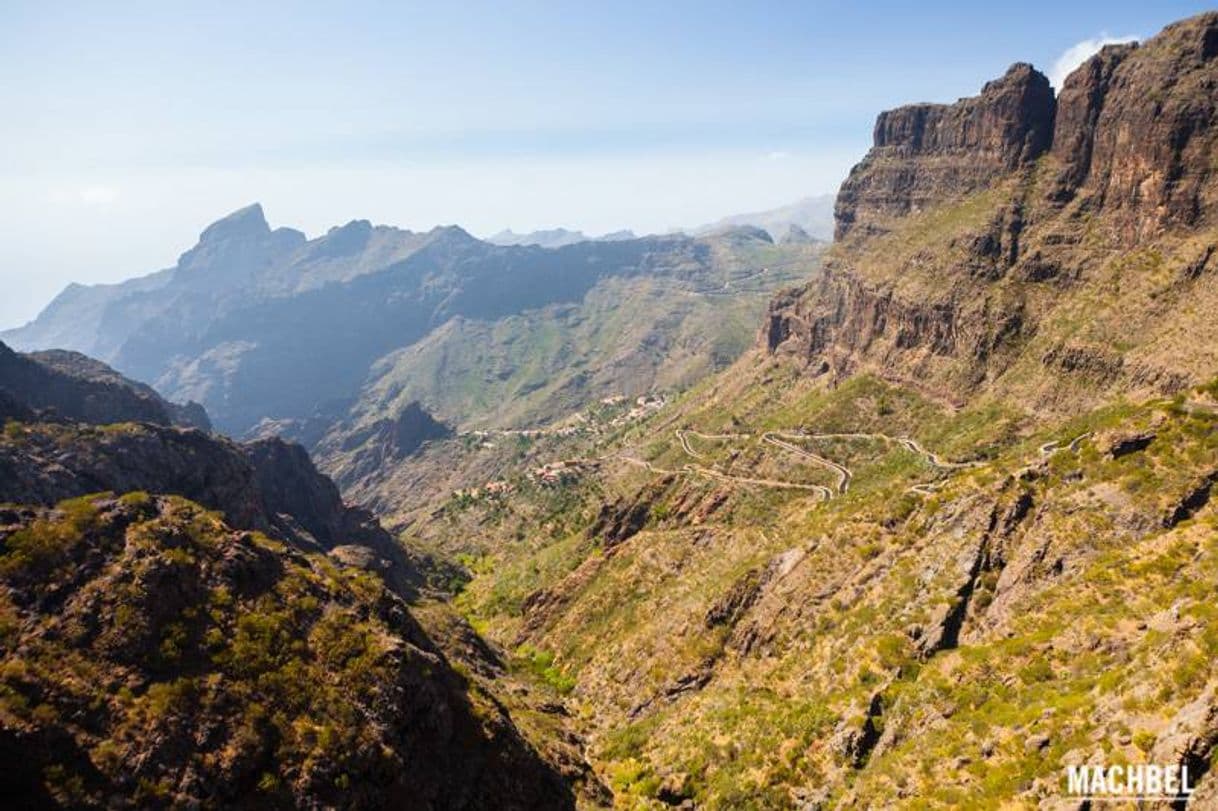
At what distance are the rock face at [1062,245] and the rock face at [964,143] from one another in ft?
1.67

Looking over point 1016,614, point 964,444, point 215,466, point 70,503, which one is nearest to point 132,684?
point 70,503

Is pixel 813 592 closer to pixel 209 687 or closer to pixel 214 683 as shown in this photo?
pixel 214 683

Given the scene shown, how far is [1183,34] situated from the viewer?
110 meters

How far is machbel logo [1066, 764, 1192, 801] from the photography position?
23.8 m

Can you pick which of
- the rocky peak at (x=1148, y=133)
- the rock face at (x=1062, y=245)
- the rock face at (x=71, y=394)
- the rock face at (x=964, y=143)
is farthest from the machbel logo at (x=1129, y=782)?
the rock face at (x=71, y=394)

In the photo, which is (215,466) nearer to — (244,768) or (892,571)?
(244,768)

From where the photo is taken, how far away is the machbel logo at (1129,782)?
2380 centimetres

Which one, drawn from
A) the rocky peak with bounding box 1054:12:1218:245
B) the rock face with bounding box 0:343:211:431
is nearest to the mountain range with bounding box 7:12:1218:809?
the rocky peak with bounding box 1054:12:1218:245

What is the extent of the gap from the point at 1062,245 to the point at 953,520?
83.7 metres

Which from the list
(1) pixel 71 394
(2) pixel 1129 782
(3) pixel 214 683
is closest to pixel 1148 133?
(2) pixel 1129 782

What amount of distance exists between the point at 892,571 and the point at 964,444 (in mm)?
47142

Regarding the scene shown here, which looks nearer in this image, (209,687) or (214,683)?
(209,687)

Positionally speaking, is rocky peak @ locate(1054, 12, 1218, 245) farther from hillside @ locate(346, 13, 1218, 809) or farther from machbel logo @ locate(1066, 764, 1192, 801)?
machbel logo @ locate(1066, 764, 1192, 801)

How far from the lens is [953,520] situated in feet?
201
